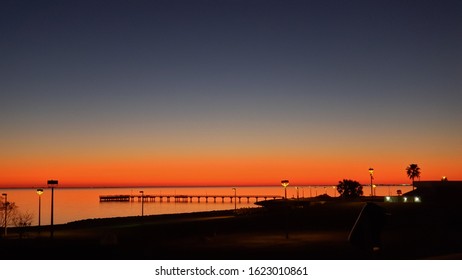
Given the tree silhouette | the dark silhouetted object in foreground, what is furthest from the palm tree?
the dark silhouetted object in foreground

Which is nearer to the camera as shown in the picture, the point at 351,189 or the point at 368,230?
the point at 368,230

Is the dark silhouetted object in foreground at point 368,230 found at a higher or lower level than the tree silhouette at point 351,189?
lower

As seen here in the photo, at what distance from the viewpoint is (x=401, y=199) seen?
6119cm

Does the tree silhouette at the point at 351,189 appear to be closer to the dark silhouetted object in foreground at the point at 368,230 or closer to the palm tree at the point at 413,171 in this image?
the palm tree at the point at 413,171

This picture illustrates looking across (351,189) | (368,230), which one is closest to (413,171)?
(351,189)

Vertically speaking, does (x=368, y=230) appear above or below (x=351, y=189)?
below

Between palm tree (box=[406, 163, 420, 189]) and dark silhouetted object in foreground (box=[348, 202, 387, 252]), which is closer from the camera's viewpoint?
dark silhouetted object in foreground (box=[348, 202, 387, 252])

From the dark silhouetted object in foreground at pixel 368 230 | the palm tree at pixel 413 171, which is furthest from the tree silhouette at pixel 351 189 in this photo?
the dark silhouetted object in foreground at pixel 368 230

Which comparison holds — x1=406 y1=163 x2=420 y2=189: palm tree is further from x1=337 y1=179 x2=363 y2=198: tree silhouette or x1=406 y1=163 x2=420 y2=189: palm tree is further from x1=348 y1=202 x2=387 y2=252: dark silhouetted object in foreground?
x1=348 y1=202 x2=387 y2=252: dark silhouetted object in foreground

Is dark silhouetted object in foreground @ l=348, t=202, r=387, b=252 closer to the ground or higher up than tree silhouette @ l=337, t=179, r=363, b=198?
closer to the ground

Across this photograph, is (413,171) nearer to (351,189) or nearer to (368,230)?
(351,189)

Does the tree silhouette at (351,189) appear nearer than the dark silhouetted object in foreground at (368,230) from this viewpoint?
No
